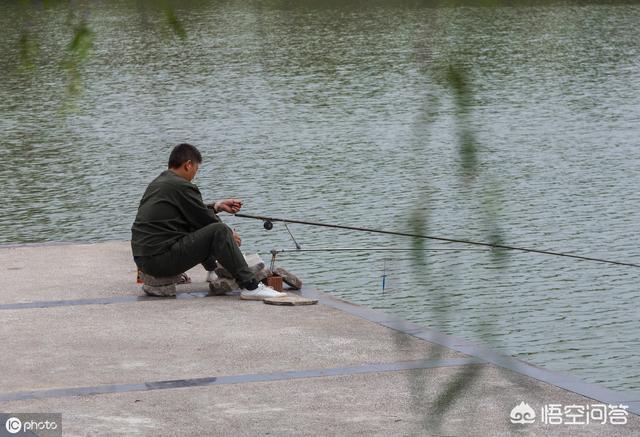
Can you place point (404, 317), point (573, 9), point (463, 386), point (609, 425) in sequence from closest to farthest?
point (463, 386) → point (609, 425) → point (404, 317) → point (573, 9)

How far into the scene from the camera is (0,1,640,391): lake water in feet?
23.3

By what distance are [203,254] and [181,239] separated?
0.16 m

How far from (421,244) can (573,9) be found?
39.0m

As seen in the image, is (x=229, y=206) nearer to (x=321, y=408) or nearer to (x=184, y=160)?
(x=184, y=160)

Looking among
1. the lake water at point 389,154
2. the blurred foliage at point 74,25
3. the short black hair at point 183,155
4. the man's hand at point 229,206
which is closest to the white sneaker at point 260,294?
the man's hand at point 229,206

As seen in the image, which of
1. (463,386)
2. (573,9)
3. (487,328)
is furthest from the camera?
(573,9)

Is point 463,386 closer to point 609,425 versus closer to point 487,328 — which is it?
point 487,328

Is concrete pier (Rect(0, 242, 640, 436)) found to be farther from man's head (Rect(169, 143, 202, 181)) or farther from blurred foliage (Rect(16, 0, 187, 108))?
blurred foliage (Rect(16, 0, 187, 108))

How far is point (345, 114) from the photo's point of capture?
20.9m

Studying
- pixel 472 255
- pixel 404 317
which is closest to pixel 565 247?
pixel 472 255

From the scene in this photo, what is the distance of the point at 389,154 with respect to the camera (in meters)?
17.1

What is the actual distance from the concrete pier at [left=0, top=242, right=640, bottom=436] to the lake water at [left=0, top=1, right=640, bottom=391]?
43cm

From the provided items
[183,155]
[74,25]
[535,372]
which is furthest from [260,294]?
[74,25]

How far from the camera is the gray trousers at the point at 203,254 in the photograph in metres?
8.05
